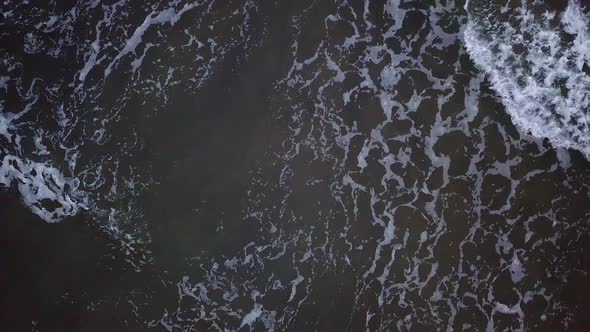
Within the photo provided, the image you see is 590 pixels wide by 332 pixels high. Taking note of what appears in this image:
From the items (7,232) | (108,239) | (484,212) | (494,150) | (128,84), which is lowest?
(484,212)

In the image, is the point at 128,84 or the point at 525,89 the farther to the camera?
the point at 128,84

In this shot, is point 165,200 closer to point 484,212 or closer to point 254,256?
point 254,256

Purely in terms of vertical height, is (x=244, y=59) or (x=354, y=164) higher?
(x=244, y=59)

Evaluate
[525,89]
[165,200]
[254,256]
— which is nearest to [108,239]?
[165,200]
